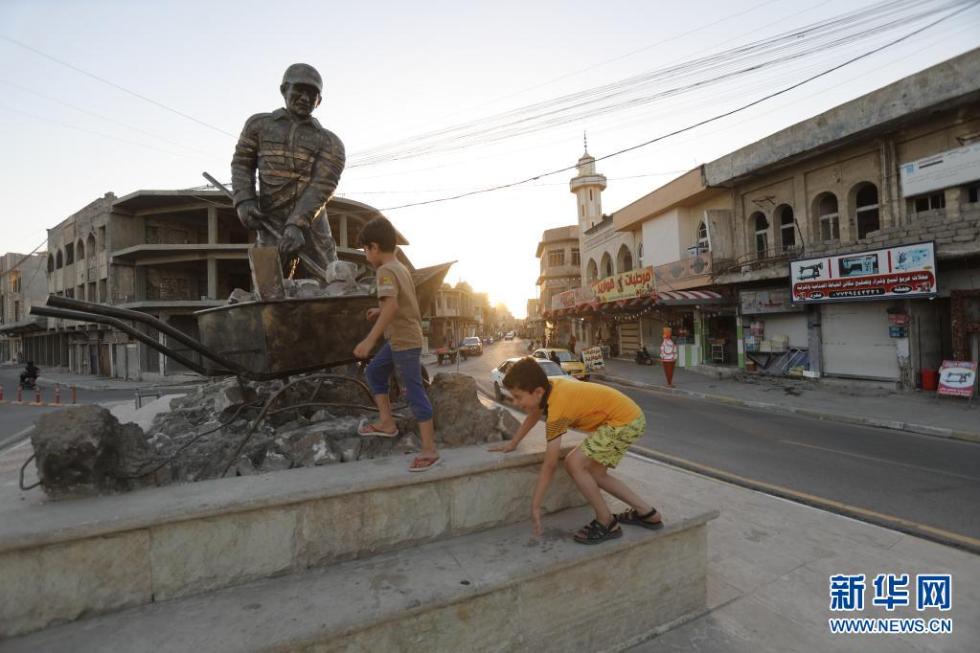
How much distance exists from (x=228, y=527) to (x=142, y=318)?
1.65m

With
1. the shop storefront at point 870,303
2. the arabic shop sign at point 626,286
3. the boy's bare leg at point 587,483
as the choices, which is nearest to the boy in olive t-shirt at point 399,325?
the boy's bare leg at point 587,483

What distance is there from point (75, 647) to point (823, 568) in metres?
4.66

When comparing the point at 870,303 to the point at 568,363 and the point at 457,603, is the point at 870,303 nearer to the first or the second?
the point at 568,363

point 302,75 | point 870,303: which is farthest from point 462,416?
point 870,303

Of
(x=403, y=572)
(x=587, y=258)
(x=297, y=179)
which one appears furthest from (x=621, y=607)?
(x=587, y=258)

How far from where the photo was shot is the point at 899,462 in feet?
22.5

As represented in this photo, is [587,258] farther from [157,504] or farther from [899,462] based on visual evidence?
[157,504]

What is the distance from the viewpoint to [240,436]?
3.79 meters

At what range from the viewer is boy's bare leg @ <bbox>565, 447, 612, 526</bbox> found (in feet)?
9.48

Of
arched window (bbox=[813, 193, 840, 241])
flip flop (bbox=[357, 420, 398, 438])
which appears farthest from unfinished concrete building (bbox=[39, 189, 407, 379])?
flip flop (bbox=[357, 420, 398, 438])

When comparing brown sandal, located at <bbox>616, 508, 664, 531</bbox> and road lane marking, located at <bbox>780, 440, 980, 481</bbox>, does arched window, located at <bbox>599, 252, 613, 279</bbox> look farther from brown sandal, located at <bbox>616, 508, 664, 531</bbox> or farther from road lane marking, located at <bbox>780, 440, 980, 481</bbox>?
brown sandal, located at <bbox>616, 508, 664, 531</bbox>

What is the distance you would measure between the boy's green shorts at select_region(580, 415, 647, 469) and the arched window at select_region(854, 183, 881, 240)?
50.4ft

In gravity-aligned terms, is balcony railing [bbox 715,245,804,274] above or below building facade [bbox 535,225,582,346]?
below

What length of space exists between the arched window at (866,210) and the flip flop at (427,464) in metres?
16.2
